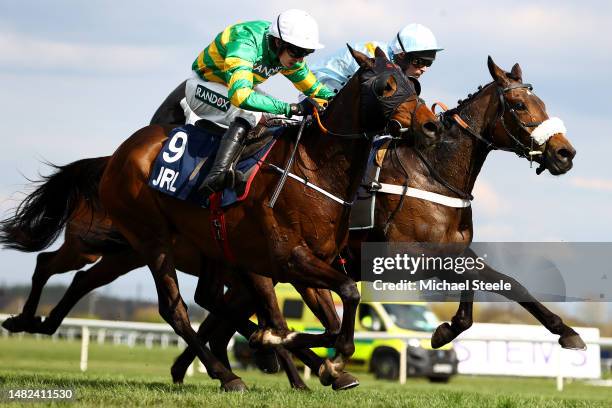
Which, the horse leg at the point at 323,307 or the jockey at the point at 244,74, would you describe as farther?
the horse leg at the point at 323,307

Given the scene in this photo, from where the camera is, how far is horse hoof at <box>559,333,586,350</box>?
6.62 m

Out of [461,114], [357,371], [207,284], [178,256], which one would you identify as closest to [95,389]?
[207,284]

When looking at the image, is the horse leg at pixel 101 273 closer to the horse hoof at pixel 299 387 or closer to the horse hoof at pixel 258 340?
the horse hoof at pixel 299 387

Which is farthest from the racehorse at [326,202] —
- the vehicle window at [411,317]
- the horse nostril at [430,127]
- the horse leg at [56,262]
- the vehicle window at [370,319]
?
the vehicle window at [411,317]

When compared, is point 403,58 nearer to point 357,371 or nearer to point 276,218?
point 276,218

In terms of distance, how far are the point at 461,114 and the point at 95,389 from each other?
3.21m

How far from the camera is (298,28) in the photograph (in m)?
6.30

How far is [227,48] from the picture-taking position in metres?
6.54

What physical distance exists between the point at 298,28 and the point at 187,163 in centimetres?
121

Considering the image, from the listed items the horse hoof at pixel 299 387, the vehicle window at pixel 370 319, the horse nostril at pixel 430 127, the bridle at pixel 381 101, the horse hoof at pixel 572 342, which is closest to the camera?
the horse nostril at pixel 430 127

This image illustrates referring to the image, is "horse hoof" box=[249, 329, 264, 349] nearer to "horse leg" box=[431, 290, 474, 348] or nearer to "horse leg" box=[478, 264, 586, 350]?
"horse leg" box=[431, 290, 474, 348]

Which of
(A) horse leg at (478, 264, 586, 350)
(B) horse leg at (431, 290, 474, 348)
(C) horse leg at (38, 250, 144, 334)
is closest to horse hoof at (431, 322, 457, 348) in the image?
(B) horse leg at (431, 290, 474, 348)

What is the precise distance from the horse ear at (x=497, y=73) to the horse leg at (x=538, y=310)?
1.33 metres

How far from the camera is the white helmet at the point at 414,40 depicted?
767cm
